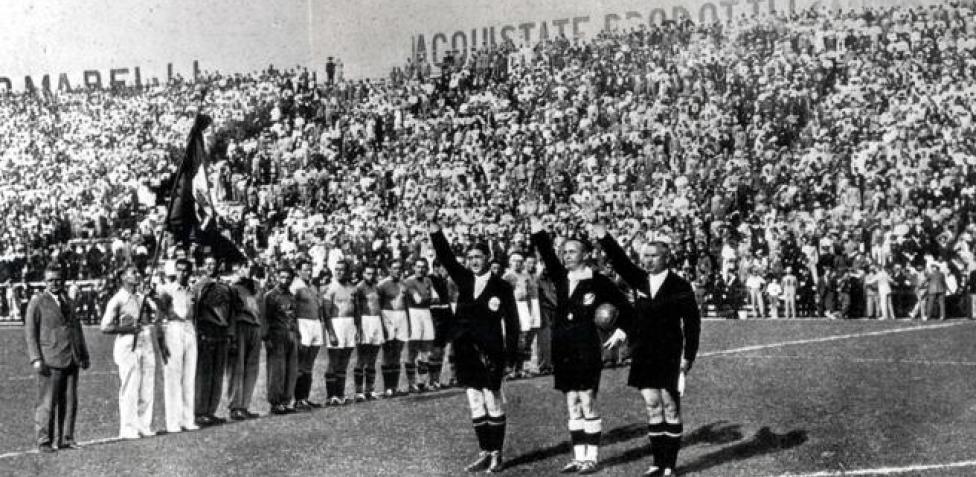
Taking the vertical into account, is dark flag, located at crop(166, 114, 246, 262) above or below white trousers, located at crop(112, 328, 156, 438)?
above

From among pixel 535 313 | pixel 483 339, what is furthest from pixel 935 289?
pixel 483 339

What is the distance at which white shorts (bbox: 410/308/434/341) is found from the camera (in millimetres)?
16266

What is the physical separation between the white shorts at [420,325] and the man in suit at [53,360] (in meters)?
5.02

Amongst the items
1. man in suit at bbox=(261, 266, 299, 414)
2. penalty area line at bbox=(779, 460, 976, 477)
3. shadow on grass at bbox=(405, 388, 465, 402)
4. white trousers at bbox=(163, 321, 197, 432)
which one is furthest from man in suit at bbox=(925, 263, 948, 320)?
white trousers at bbox=(163, 321, 197, 432)

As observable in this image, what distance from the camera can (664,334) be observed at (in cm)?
938

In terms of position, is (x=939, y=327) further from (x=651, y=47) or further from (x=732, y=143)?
(x=651, y=47)

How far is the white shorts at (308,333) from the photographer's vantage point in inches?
580

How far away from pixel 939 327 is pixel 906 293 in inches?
191

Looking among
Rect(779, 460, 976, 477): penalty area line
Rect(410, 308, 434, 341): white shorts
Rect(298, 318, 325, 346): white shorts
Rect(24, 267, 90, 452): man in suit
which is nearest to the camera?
Rect(779, 460, 976, 477): penalty area line

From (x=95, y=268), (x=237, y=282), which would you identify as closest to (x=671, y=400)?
(x=237, y=282)

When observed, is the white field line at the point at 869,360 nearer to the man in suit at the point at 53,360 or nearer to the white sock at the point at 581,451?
the white sock at the point at 581,451

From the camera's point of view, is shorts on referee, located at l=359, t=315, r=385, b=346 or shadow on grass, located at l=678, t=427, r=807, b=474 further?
shorts on referee, located at l=359, t=315, r=385, b=346

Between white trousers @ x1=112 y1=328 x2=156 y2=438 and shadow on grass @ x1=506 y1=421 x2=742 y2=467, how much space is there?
452cm

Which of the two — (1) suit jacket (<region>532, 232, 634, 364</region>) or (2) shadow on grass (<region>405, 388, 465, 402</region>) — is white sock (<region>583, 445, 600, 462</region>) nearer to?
(1) suit jacket (<region>532, 232, 634, 364</region>)
